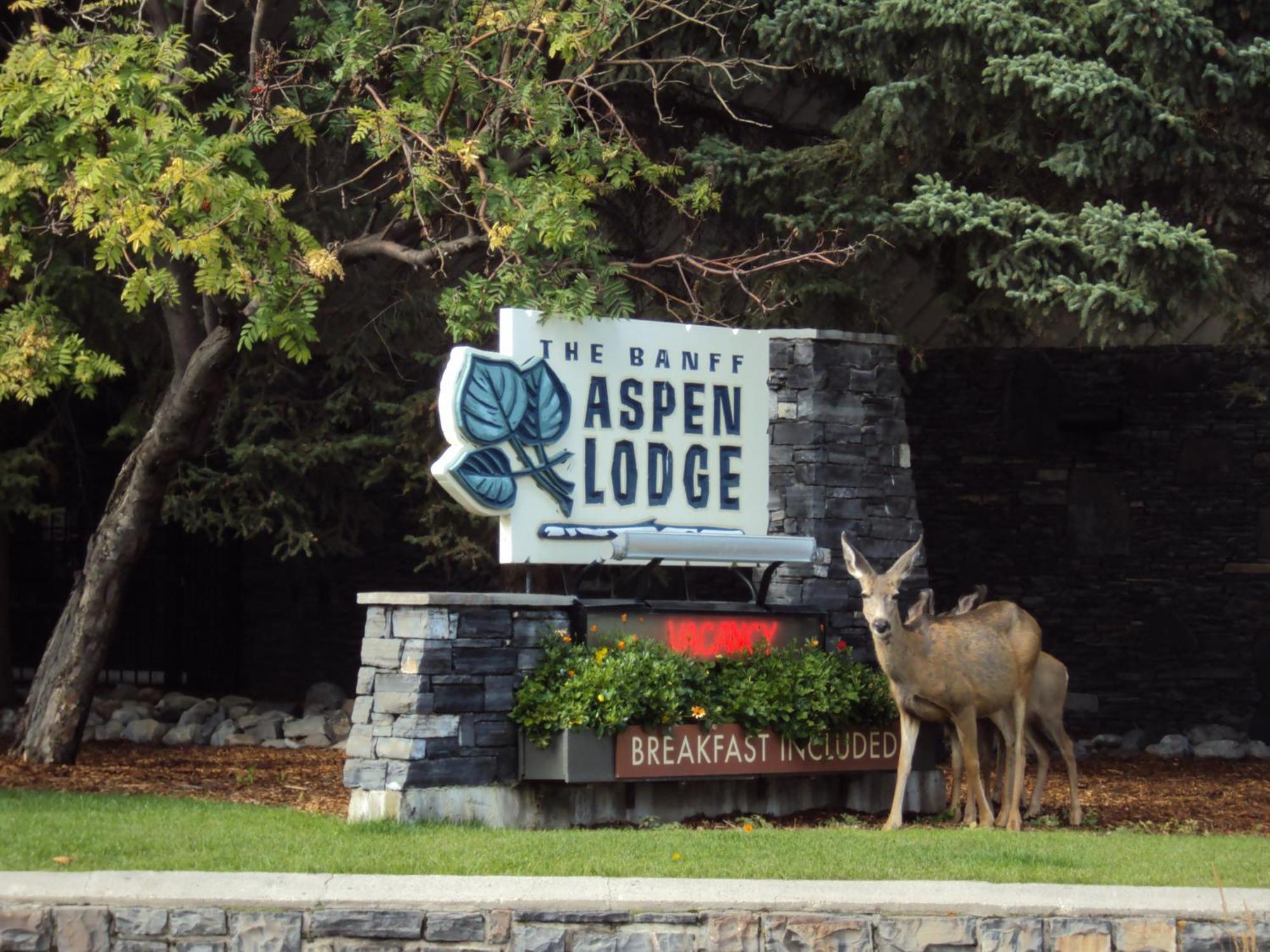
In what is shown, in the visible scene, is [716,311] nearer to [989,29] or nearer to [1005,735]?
→ [989,29]

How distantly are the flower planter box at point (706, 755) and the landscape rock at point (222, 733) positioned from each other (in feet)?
22.6

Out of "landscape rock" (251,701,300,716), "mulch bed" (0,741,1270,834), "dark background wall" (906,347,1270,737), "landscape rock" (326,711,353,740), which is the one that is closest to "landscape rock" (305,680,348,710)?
"landscape rock" (251,701,300,716)

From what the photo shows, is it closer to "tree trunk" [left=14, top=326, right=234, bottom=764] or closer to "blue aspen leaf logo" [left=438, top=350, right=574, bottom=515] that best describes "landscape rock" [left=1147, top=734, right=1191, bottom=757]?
"blue aspen leaf logo" [left=438, top=350, right=574, bottom=515]

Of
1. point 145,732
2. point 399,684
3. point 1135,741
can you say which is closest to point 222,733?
point 145,732

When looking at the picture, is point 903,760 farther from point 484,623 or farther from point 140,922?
point 140,922

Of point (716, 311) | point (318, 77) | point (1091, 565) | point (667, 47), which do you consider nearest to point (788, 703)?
point (716, 311)

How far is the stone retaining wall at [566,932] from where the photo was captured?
695 cm

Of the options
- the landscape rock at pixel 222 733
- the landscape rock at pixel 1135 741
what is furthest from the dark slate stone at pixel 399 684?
the landscape rock at pixel 1135 741

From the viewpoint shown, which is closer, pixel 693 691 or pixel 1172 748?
pixel 693 691

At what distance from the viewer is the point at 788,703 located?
11.0 meters

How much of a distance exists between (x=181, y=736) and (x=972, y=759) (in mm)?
8622

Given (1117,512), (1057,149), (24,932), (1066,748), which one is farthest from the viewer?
(1117,512)

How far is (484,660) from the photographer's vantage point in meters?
10.2

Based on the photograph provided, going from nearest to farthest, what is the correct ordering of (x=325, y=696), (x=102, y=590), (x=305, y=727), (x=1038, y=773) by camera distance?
1. (x=1038, y=773)
2. (x=102, y=590)
3. (x=305, y=727)
4. (x=325, y=696)
